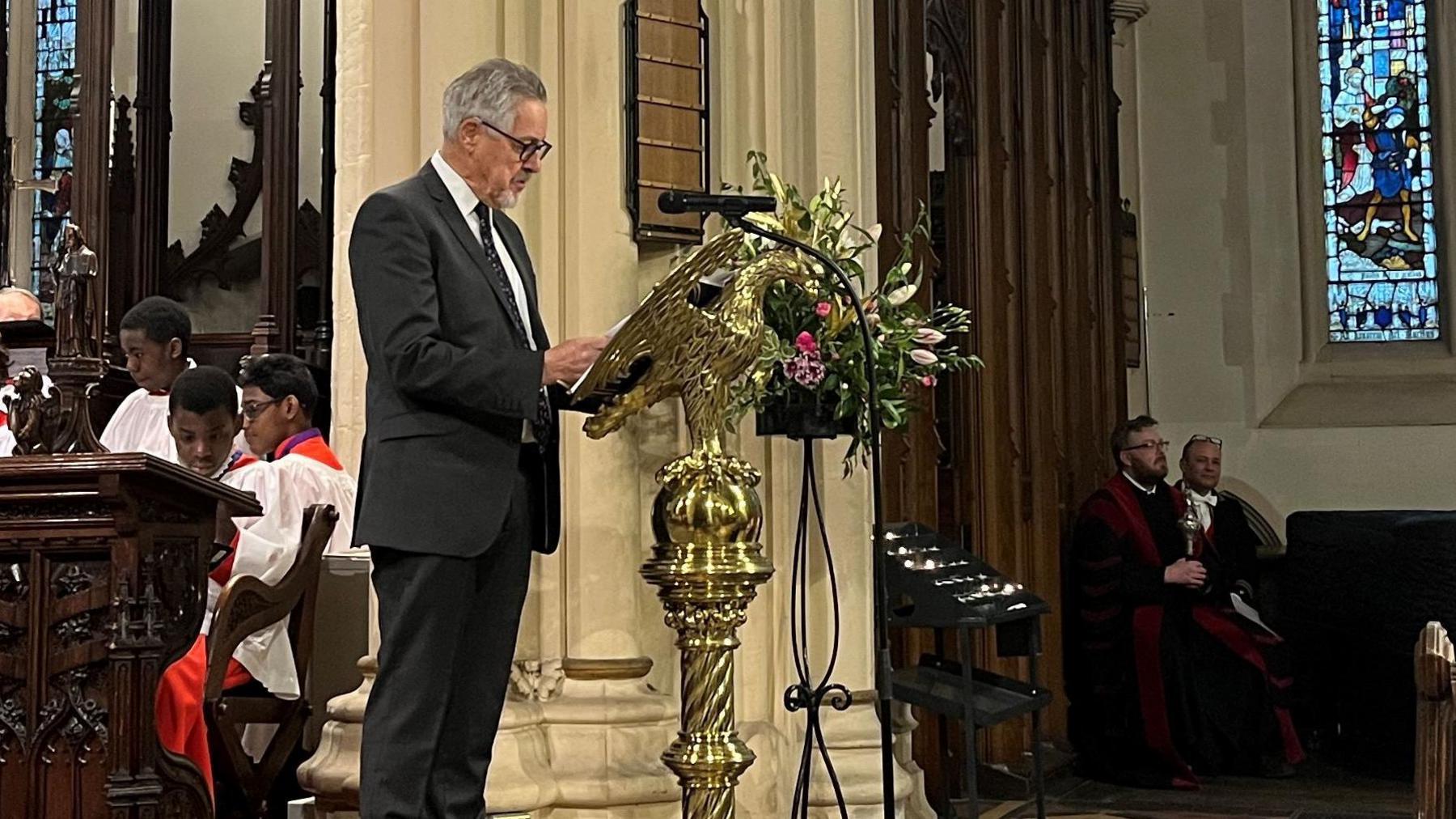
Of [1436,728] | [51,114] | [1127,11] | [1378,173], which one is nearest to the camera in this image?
[1436,728]

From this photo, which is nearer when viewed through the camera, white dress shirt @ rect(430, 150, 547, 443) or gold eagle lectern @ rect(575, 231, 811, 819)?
white dress shirt @ rect(430, 150, 547, 443)

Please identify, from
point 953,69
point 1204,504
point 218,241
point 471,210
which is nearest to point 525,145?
point 471,210

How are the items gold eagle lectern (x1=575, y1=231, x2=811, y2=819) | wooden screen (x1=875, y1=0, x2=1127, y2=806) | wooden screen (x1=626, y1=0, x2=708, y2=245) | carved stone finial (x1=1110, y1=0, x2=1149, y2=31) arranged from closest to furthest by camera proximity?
1. gold eagle lectern (x1=575, y1=231, x2=811, y2=819)
2. wooden screen (x1=626, y1=0, x2=708, y2=245)
3. wooden screen (x1=875, y1=0, x2=1127, y2=806)
4. carved stone finial (x1=1110, y1=0, x2=1149, y2=31)

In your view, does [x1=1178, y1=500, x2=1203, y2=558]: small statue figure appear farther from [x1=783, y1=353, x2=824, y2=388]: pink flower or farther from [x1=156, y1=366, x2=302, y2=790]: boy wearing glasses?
[x1=156, y1=366, x2=302, y2=790]: boy wearing glasses

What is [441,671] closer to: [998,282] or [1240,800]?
[1240,800]

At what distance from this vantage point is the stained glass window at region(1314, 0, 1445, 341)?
11.9 metres

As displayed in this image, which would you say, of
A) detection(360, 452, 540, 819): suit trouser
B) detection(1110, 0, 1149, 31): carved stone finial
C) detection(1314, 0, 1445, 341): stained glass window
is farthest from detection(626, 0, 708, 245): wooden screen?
detection(1314, 0, 1445, 341): stained glass window

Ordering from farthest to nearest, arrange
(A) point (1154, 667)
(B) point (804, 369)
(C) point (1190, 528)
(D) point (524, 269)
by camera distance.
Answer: (C) point (1190, 528) → (A) point (1154, 667) → (B) point (804, 369) → (D) point (524, 269)

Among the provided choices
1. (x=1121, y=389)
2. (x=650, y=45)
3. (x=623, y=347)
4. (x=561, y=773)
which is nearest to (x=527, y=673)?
(x=561, y=773)

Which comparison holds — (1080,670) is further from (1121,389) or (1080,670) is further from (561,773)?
(561,773)

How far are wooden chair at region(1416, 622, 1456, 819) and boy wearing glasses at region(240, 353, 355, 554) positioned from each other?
4.16 metres

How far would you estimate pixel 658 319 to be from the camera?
3.88 metres

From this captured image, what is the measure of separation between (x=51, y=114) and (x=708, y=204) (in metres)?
7.37

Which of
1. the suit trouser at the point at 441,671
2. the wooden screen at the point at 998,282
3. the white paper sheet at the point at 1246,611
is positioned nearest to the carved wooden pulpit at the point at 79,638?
the suit trouser at the point at 441,671
